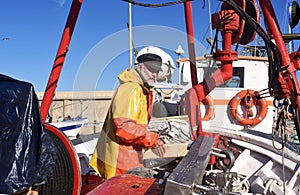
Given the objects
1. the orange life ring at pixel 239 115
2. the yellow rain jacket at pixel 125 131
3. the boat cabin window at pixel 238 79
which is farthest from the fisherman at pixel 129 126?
the boat cabin window at pixel 238 79

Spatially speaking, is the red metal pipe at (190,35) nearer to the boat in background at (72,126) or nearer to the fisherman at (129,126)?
the fisherman at (129,126)

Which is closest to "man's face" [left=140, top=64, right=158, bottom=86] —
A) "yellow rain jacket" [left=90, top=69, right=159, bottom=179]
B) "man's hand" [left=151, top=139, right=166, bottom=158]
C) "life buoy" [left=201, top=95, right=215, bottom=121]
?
"yellow rain jacket" [left=90, top=69, right=159, bottom=179]

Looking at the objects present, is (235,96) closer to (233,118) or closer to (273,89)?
(233,118)

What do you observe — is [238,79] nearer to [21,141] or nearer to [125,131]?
[125,131]

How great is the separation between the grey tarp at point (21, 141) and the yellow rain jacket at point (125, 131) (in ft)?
2.65

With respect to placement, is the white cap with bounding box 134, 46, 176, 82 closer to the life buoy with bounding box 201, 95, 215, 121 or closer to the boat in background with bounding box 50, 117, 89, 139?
the life buoy with bounding box 201, 95, 215, 121

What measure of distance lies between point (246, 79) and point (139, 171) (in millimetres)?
6254

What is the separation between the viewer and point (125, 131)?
2.67 m

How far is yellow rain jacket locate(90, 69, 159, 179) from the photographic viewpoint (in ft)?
8.82

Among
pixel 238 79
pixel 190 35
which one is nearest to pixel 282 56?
pixel 190 35

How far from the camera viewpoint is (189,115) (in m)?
4.07

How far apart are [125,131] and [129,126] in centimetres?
5

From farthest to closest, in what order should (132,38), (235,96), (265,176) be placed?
(235,96) < (132,38) < (265,176)

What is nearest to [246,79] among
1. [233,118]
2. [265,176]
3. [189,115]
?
[233,118]
